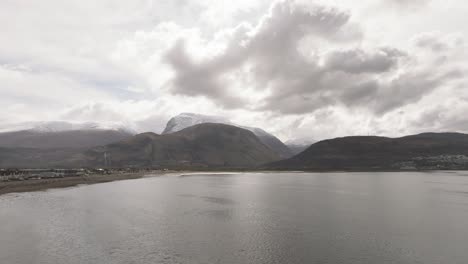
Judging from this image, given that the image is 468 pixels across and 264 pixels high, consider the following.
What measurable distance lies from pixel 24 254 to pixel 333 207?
71482 mm

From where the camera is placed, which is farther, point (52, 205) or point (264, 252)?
point (52, 205)

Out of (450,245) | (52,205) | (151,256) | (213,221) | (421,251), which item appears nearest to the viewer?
(151,256)

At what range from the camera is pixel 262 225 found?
221ft

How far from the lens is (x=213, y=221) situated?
72000mm

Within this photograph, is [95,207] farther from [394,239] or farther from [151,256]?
[394,239]

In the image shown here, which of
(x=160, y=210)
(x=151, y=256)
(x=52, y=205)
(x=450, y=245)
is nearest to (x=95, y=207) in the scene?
(x=52, y=205)

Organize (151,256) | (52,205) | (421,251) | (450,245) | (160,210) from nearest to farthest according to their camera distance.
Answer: (151,256) → (421,251) → (450,245) → (160,210) → (52,205)

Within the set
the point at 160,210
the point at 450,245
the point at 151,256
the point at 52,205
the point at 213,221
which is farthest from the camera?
the point at 52,205

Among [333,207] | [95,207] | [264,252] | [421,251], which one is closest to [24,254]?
[264,252]

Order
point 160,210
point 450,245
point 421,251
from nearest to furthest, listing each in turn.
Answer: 1. point 421,251
2. point 450,245
3. point 160,210

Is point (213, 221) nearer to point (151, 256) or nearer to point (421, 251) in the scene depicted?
point (151, 256)

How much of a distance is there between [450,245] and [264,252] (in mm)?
29523

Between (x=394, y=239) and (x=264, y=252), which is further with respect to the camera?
(x=394, y=239)

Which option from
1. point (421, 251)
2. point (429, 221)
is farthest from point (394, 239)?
point (429, 221)
